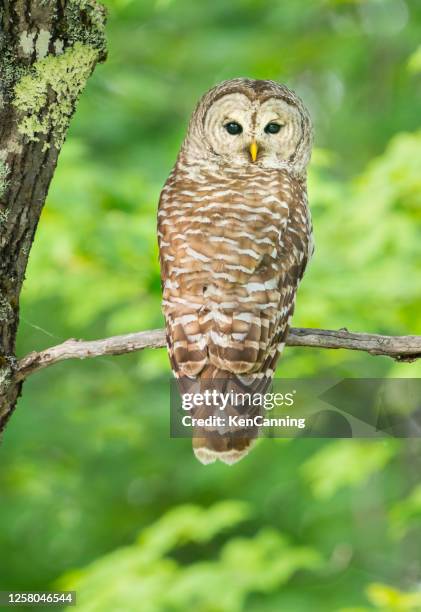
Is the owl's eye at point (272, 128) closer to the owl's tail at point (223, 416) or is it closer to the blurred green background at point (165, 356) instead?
the owl's tail at point (223, 416)

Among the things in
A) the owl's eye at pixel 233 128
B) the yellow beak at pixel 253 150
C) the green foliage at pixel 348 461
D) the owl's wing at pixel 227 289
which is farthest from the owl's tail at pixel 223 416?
the green foliage at pixel 348 461

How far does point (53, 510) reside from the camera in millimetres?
8266

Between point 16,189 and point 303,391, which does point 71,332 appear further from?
point 16,189

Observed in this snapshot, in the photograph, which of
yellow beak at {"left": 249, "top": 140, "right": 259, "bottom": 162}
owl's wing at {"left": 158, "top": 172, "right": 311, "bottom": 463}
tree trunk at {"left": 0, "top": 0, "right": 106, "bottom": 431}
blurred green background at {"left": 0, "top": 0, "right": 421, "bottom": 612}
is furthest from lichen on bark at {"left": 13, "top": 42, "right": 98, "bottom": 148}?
blurred green background at {"left": 0, "top": 0, "right": 421, "bottom": 612}

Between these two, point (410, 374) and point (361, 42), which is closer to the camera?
point (410, 374)

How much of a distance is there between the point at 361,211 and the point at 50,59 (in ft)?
9.47

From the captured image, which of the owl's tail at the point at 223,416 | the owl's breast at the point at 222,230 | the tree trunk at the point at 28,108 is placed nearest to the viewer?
the tree trunk at the point at 28,108

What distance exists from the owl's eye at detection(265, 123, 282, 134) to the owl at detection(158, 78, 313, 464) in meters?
0.04

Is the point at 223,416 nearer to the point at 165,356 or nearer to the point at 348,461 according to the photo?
the point at 165,356

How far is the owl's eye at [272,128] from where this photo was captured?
398 centimetres

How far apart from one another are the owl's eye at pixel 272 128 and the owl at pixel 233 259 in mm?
35

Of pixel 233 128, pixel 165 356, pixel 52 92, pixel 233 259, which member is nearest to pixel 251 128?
pixel 233 128

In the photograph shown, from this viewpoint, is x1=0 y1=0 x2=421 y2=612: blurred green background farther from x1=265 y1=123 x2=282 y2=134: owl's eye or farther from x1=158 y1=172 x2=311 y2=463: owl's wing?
x1=158 y1=172 x2=311 y2=463: owl's wing

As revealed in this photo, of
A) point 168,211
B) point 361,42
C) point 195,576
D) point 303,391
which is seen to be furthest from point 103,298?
point 361,42
